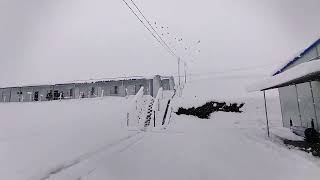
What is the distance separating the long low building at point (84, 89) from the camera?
119ft

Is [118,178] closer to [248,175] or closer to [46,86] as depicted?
[248,175]

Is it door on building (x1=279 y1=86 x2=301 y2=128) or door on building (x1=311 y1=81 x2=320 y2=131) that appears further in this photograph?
Result: door on building (x1=279 y1=86 x2=301 y2=128)

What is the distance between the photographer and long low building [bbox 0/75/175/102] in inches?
1427

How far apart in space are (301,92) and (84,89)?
32079mm

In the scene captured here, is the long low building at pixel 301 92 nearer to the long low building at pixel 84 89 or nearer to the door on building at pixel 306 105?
the door on building at pixel 306 105

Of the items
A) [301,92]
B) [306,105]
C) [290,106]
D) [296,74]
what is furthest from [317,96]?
[296,74]

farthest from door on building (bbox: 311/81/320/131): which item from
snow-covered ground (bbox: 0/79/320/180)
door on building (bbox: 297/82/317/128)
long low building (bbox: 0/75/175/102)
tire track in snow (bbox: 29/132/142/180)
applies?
long low building (bbox: 0/75/175/102)

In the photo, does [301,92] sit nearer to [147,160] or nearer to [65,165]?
[147,160]

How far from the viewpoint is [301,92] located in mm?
13336

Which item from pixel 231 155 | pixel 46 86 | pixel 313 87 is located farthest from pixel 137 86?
pixel 231 155

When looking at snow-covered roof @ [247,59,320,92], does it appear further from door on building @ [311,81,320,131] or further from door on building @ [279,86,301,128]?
door on building @ [279,86,301,128]

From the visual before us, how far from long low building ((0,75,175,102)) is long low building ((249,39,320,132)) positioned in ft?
61.3

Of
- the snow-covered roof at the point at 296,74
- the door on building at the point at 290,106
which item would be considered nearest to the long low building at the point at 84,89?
the door on building at the point at 290,106

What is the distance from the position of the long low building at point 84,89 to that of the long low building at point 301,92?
18691 mm
